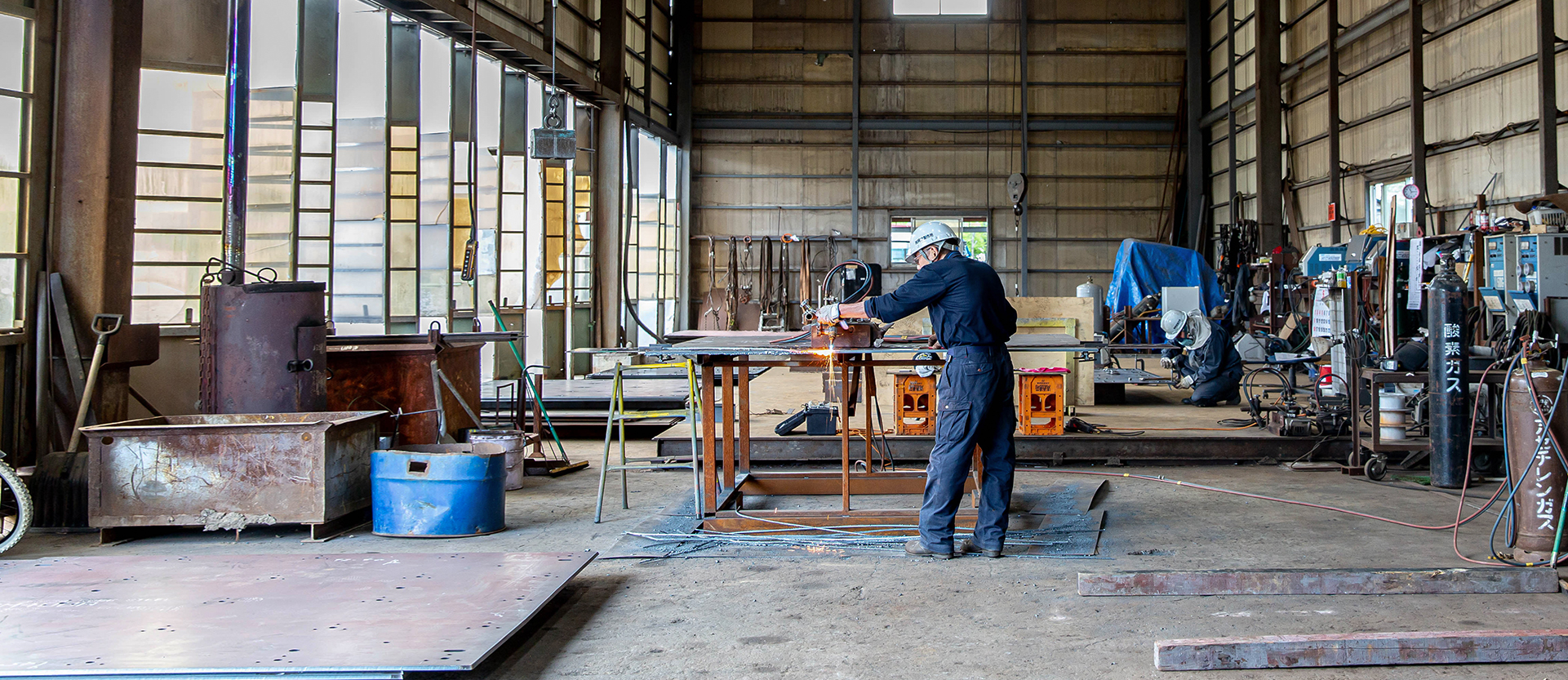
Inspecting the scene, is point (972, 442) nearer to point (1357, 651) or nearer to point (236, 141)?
point (1357, 651)

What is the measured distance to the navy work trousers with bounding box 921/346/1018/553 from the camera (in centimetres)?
445

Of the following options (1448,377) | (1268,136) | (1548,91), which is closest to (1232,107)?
(1268,136)

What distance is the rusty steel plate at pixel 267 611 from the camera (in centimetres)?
300

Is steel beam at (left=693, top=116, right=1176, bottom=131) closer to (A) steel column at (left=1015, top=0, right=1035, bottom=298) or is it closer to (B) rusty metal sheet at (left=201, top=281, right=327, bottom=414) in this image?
(A) steel column at (left=1015, top=0, right=1035, bottom=298)

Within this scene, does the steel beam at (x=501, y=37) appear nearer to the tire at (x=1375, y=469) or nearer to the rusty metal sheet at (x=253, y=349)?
the rusty metal sheet at (x=253, y=349)

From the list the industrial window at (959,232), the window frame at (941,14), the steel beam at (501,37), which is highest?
the window frame at (941,14)

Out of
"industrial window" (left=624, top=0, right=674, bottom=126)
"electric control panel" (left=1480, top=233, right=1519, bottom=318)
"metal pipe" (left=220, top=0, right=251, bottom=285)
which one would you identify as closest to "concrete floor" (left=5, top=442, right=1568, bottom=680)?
"metal pipe" (left=220, top=0, right=251, bottom=285)

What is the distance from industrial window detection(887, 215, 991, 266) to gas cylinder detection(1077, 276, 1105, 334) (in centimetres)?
198

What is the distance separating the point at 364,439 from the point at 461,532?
785mm

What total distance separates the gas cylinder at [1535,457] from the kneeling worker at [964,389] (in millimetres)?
1984

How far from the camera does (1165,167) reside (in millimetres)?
19547

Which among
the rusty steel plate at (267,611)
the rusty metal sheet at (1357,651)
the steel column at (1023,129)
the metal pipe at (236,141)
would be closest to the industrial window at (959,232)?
the steel column at (1023,129)

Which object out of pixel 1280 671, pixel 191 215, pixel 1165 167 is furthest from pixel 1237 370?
pixel 1165 167

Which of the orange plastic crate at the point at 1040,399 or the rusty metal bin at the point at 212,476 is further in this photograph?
the orange plastic crate at the point at 1040,399
